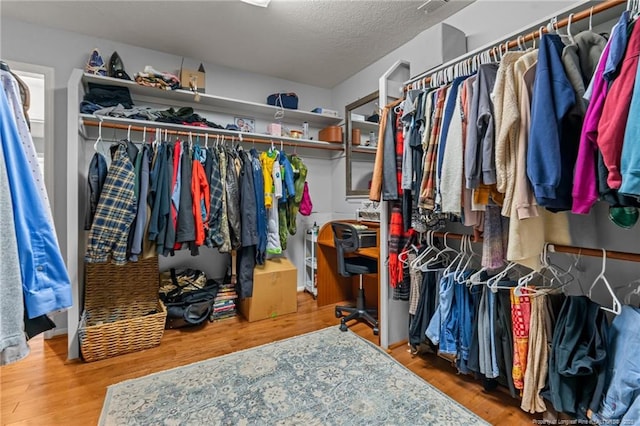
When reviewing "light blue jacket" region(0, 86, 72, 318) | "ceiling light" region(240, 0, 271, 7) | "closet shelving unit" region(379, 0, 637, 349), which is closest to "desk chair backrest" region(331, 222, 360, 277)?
"closet shelving unit" region(379, 0, 637, 349)

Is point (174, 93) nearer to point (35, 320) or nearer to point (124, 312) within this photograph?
point (124, 312)

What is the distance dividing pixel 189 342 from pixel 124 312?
2.05 feet

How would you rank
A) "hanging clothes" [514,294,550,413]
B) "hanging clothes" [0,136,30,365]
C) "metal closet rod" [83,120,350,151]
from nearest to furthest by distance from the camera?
"hanging clothes" [0,136,30,365] → "hanging clothes" [514,294,550,413] → "metal closet rod" [83,120,350,151]

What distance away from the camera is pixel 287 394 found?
1.61m

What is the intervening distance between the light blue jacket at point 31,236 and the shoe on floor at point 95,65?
2029 millimetres

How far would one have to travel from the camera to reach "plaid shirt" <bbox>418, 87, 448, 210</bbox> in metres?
1.56

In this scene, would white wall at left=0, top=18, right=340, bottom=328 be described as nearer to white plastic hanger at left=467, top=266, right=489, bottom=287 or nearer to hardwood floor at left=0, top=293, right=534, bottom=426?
hardwood floor at left=0, top=293, right=534, bottom=426

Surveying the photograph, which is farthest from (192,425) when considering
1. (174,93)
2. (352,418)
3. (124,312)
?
(174,93)

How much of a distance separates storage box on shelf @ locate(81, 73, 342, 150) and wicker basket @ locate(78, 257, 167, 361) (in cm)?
121

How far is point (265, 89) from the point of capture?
3.20 metres

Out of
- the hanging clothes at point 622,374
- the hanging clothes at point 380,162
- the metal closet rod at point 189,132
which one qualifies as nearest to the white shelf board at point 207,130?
the metal closet rod at point 189,132

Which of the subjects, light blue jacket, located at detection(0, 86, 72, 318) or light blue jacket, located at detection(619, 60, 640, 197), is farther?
light blue jacket, located at detection(619, 60, 640, 197)

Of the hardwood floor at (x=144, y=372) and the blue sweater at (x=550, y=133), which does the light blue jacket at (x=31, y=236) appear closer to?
the hardwood floor at (x=144, y=372)

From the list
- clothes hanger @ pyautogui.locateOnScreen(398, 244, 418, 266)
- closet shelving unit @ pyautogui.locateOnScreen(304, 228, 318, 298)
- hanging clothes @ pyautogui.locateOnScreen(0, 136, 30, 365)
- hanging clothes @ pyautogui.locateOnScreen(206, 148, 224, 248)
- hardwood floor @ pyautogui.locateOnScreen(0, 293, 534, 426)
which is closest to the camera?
hanging clothes @ pyautogui.locateOnScreen(0, 136, 30, 365)
